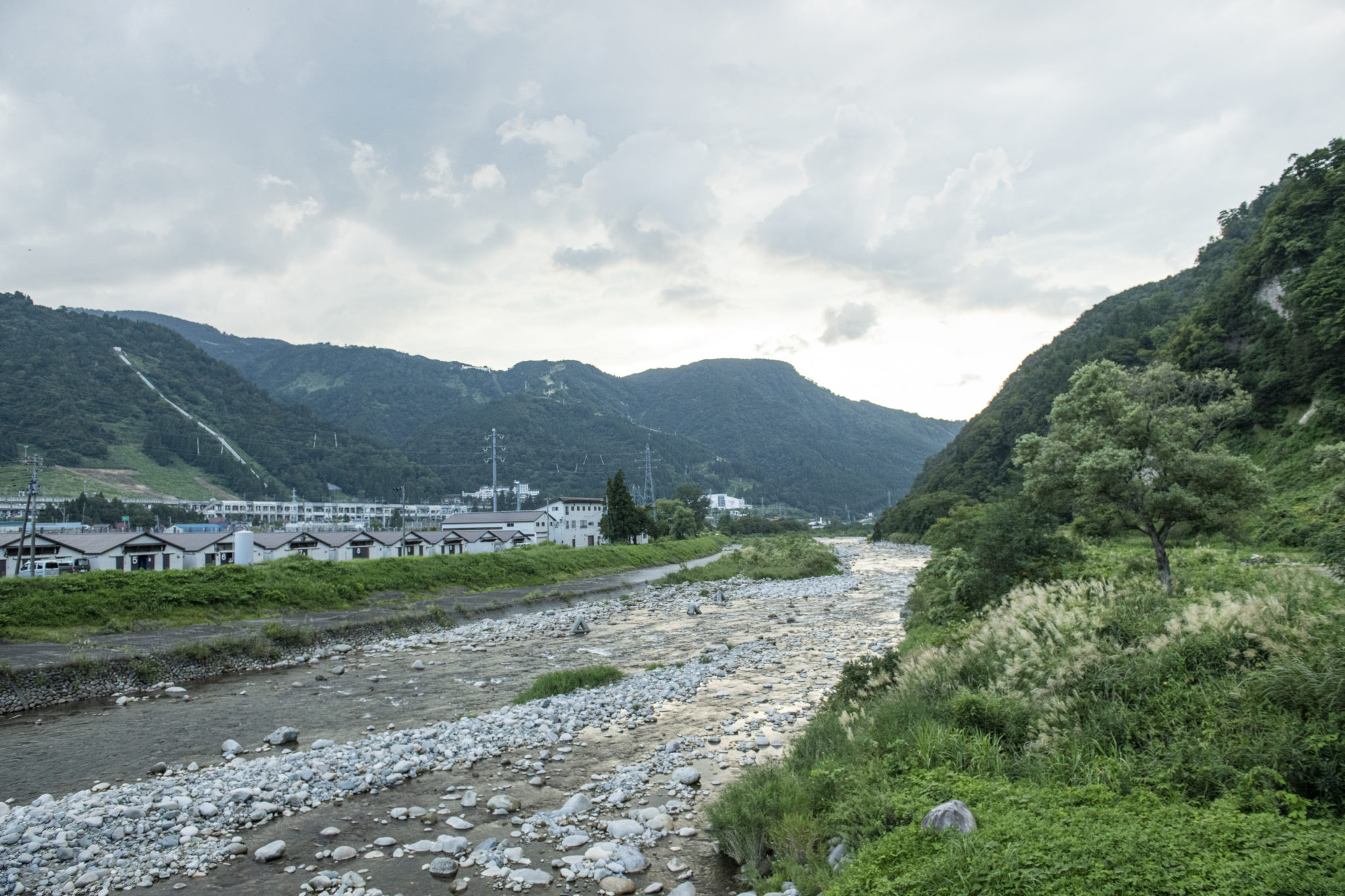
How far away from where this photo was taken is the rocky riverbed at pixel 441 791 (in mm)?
8391

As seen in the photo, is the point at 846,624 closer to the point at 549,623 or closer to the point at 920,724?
the point at 549,623

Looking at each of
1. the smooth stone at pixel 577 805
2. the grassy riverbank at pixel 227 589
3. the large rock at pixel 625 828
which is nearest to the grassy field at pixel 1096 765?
the large rock at pixel 625 828

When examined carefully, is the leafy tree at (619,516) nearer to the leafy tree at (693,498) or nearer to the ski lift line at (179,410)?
the leafy tree at (693,498)

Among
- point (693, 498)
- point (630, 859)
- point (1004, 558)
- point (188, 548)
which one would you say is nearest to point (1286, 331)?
point (1004, 558)

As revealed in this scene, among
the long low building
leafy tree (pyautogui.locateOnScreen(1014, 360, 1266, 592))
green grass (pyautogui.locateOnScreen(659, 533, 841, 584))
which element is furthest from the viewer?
green grass (pyautogui.locateOnScreen(659, 533, 841, 584))

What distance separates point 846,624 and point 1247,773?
2441cm

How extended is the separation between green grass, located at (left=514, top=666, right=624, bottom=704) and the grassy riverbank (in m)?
20.2

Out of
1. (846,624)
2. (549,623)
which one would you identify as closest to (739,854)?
(846,624)

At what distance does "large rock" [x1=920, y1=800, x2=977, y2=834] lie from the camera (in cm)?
586

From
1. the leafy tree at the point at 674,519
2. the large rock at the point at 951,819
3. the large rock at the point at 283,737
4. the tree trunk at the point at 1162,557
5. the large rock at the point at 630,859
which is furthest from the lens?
the leafy tree at the point at 674,519

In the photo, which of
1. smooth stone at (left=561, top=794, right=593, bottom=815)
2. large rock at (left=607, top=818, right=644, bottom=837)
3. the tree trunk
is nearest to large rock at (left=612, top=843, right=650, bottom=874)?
large rock at (left=607, top=818, right=644, bottom=837)

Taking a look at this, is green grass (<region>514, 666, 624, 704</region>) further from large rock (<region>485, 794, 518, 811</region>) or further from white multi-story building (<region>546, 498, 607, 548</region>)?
white multi-story building (<region>546, 498, 607, 548</region>)

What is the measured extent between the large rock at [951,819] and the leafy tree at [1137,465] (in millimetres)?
11810

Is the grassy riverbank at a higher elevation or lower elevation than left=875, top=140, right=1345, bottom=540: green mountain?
lower
